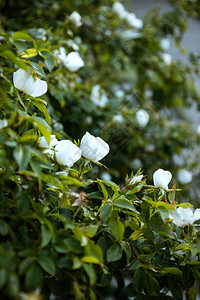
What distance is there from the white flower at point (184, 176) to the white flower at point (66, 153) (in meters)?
1.30

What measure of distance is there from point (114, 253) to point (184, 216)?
0.56ft

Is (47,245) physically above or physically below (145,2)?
above

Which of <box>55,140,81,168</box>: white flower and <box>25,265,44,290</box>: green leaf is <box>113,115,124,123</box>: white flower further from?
<box>25,265,44,290</box>: green leaf

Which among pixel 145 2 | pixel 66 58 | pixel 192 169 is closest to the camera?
pixel 66 58

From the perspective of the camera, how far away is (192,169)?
6.29 ft

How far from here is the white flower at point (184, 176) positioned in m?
1.72

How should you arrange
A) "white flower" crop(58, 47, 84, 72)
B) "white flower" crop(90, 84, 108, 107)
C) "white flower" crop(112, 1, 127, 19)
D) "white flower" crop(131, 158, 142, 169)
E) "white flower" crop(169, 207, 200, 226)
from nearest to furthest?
"white flower" crop(169, 207, 200, 226), "white flower" crop(58, 47, 84, 72), "white flower" crop(90, 84, 108, 107), "white flower" crop(131, 158, 142, 169), "white flower" crop(112, 1, 127, 19)

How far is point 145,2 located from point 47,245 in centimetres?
278

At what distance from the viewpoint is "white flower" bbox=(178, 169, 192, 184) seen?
1.72 meters

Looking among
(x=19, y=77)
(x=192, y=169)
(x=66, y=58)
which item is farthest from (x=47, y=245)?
(x=192, y=169)

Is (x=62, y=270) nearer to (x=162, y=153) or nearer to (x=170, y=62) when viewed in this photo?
(x=162, y=153)

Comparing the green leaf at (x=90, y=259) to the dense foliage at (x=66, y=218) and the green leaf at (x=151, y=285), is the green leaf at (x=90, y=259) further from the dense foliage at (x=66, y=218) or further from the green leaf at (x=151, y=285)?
the green leaf at (x=151, y=285)

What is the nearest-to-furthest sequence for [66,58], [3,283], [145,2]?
[3,283] → [66,58] → [145,2]

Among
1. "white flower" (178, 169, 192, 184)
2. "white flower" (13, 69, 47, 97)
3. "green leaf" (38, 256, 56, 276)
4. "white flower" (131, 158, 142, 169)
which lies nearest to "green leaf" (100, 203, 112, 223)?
"green leaf" (38, 256, 56, 276)
